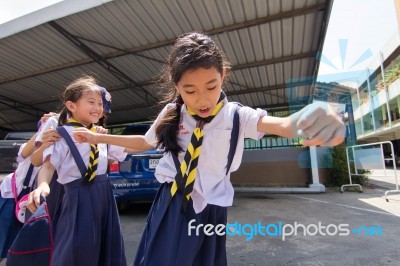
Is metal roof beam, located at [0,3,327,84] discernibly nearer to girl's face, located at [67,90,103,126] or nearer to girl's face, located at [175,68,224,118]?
girl's face, located at [67,90,103,126]

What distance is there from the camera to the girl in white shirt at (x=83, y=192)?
1.69 metres

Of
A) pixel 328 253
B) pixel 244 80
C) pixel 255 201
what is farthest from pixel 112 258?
pixel 244 80

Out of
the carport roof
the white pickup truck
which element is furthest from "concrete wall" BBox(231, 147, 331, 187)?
the white pickup truck

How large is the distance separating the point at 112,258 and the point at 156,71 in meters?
5.75

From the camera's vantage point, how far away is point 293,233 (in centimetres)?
361

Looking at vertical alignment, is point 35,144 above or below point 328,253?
above

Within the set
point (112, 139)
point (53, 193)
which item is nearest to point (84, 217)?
point (53, 193)

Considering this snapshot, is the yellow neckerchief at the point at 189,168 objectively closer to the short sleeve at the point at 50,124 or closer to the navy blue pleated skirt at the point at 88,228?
the navy blue pleated skirt at the point at 88,228

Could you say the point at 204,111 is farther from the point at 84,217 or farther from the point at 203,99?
the point at 84,217

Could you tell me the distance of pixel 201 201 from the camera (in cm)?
120

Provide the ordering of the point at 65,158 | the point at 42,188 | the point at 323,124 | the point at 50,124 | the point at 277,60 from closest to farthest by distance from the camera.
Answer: the point at 323,124 < the point at 42,188 < the point at 65,158 < the point at 50,124 < the point at 277,60

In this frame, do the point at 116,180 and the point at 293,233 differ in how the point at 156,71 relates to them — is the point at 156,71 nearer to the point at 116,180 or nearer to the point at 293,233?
the point at 116,180

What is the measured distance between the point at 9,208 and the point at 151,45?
4.30 metres

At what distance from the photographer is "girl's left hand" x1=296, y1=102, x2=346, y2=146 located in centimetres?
78
